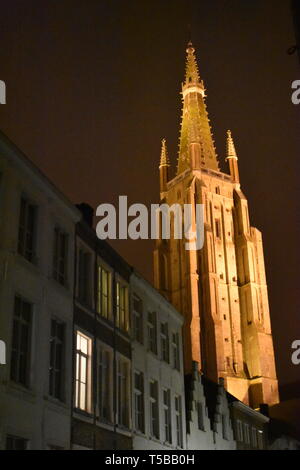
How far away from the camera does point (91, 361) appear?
2036 centimetres

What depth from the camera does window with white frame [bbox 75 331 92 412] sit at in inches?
772

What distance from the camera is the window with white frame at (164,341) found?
27.4 meters

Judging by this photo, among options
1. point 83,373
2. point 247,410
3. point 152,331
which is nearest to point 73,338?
point 83,373

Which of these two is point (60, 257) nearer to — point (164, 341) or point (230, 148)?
point (164, 341)

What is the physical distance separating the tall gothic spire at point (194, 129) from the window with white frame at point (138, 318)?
67766 millimetres

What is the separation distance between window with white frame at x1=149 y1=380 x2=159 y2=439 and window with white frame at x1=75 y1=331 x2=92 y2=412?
5.42 m

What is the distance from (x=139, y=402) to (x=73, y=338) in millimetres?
5770

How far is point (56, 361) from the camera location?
18.4 meters

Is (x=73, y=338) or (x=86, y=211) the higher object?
(x=86, y=211)

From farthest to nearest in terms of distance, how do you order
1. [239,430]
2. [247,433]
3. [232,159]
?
[232,159] < [247,433] < [239,430]

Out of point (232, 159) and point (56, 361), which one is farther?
point (232, 159)

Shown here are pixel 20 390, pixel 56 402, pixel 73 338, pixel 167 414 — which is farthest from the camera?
pixel 167 414
